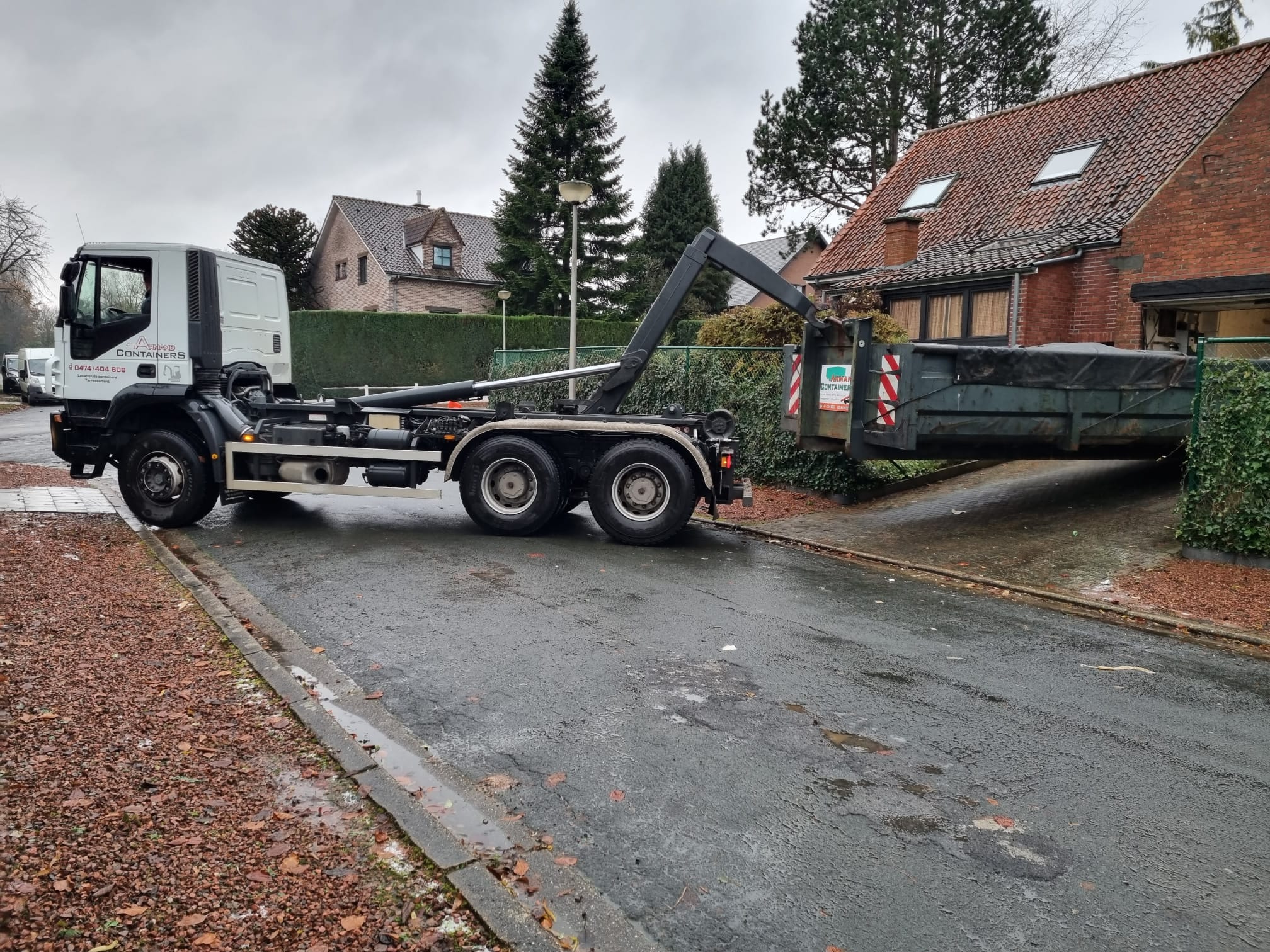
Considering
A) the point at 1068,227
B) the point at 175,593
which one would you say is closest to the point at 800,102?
the point at 1068,227

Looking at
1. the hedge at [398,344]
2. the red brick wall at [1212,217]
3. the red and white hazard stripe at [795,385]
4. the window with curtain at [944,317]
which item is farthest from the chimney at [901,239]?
the hedge at [398,344]

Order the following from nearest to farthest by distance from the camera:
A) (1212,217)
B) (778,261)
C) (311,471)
Answer: (311,471) → (1212,217) → (778,261)

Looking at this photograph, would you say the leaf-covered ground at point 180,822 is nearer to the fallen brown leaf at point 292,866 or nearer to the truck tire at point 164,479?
the fallen brown leaf at point 292,866

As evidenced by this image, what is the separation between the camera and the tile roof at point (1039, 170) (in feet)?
58.4

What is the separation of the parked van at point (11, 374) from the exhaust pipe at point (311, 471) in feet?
123

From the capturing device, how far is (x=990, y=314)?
1823 cm

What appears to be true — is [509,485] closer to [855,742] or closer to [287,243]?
[855,742]

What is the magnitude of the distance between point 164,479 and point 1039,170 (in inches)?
744

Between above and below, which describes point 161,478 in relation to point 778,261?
below

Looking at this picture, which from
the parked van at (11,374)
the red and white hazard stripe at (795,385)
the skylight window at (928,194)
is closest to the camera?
the red and white hazard stripe at (795,385)

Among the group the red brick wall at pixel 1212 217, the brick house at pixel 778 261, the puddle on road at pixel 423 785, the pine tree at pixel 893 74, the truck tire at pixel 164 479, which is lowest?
the puddle on road at pixel 423 785

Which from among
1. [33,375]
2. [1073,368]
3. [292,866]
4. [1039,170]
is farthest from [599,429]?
[33,375]

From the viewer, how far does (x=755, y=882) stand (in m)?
3.26

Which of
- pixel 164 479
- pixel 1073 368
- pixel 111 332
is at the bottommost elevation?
pixel 164 479
